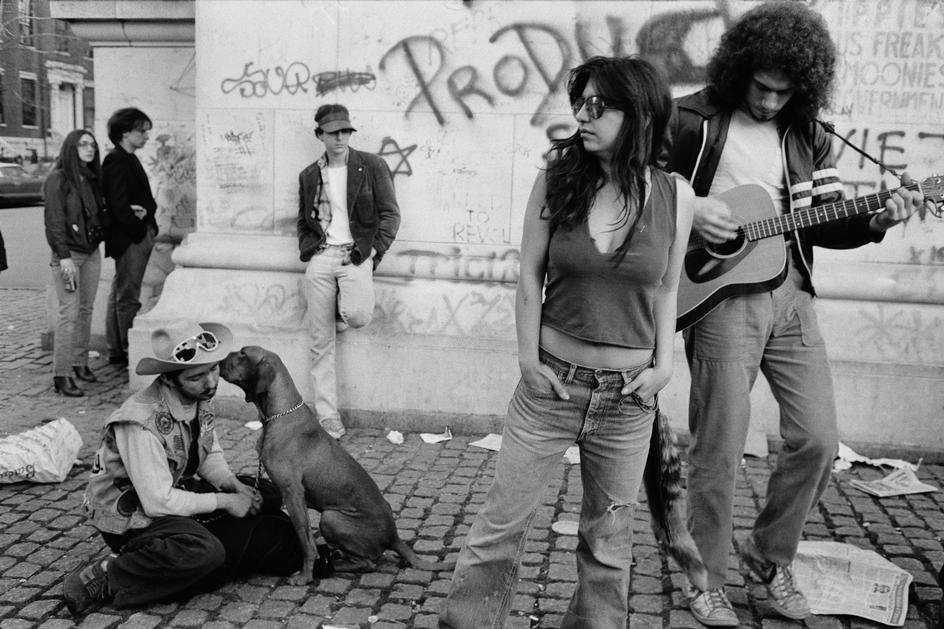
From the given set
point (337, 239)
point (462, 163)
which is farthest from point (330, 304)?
→ point (462, 163)

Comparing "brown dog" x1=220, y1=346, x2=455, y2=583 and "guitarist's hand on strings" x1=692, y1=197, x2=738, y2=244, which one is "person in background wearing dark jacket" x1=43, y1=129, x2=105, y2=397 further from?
"guitarist's hand on strings" x1=692, y1=197, x2=738, y2=244

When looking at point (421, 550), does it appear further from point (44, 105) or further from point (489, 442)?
point (44, 105)

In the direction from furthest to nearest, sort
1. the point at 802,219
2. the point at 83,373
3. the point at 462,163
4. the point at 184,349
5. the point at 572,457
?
the point at 83,373
the point at 462,163
the point at 572,457
the point at 184,349
the point at 802,219

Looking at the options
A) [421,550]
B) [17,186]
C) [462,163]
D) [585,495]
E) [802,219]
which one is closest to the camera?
[585,495]

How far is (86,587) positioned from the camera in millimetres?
3971

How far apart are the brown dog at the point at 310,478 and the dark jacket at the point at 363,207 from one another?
6.92 ft

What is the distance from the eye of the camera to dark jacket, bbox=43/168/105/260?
7230mm

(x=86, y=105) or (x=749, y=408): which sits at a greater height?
(x=86, y=105)

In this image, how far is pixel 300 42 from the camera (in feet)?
22.0

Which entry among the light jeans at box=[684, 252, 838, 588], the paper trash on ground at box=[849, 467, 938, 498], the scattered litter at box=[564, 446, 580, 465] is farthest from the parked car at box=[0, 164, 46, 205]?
the light jeans at box=[684, 252, 838, 588]

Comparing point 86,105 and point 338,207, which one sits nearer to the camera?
point 338,207

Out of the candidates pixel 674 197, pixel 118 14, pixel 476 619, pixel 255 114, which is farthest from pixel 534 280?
pixel 118 14

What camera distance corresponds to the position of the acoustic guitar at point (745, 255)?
369cm

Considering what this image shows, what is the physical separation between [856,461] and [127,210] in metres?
5.39
